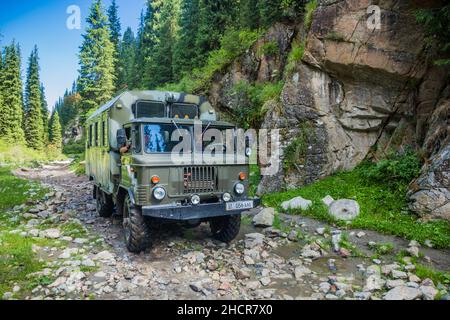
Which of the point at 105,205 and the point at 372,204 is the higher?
the point at 372,204

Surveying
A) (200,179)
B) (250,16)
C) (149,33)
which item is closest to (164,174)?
(200,179)

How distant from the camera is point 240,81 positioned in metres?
16.8

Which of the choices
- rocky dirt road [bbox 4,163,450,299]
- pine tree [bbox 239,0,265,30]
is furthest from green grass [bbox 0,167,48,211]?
pine tree [bbox 239,0,265,30]

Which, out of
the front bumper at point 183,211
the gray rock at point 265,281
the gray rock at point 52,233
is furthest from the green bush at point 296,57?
the gray rock at point 52,233

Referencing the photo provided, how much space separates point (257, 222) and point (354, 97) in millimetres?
6063

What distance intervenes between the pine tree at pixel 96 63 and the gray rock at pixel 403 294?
3111 cm

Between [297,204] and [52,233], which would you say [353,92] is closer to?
[297,204]

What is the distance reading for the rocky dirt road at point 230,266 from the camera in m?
5.23

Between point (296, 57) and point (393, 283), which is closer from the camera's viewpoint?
point (393, 283)

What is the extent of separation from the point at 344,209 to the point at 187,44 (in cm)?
1823

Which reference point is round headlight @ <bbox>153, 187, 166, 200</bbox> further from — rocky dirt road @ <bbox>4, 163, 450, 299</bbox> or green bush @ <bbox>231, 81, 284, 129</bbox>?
green bush @ <bbox>231, 81, 284, 129</bbox>

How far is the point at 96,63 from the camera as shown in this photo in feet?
106

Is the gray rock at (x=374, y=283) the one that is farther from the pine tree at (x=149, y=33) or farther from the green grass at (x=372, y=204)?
the pine tree at (x=149, y=33)

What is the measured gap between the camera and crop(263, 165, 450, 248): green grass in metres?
7.37
